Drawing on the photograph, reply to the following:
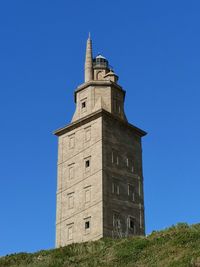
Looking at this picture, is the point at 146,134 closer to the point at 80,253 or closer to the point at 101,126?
the point at 101,126

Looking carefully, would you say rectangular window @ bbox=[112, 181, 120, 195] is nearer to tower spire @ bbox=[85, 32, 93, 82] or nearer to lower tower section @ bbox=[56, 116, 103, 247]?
lower tower section @ bbox=[56, 116, 103, 247]

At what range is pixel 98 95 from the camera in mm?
62156

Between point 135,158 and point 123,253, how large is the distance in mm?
29562

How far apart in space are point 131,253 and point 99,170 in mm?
25215

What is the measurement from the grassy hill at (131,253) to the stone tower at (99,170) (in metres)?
18.3

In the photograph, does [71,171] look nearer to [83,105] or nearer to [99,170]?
[99,170]

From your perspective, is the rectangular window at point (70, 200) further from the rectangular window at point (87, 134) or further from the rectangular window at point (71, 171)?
the rectangular window at point (87, 134)

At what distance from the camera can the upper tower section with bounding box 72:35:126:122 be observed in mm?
61250

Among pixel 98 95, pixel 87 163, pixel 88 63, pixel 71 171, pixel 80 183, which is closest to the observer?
pixel 80 183

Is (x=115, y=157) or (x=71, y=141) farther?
(x=71, y=141)

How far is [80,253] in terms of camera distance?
1309 inches

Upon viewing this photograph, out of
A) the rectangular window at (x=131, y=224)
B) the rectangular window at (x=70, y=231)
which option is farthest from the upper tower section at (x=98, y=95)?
the rectangular window at (x=70, y=231)

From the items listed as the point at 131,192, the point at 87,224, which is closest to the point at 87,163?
the point at 131,192

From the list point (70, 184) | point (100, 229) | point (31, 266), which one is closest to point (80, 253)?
point (31, 266)
